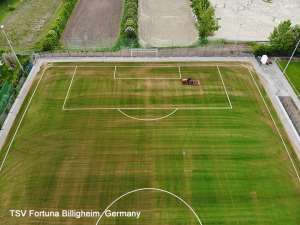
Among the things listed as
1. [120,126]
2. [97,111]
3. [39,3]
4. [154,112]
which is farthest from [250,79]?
[39,3]

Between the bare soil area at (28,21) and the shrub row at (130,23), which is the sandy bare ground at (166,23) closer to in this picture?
the shrub row at (130,23)

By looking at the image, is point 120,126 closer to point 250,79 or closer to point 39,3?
point 250,79

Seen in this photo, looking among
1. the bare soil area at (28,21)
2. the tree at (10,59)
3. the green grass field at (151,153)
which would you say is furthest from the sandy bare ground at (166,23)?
Result: the tree at (10,59)

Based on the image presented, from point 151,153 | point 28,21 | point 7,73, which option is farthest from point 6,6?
point 151,153

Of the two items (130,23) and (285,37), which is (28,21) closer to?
(130,23)

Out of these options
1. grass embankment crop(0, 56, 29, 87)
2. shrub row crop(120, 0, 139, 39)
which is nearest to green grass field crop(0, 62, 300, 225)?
grass embankment crop(0, 56, 29, 87)

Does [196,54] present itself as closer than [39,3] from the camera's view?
Yes

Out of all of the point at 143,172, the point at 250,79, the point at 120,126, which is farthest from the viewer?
the point at 250,79
